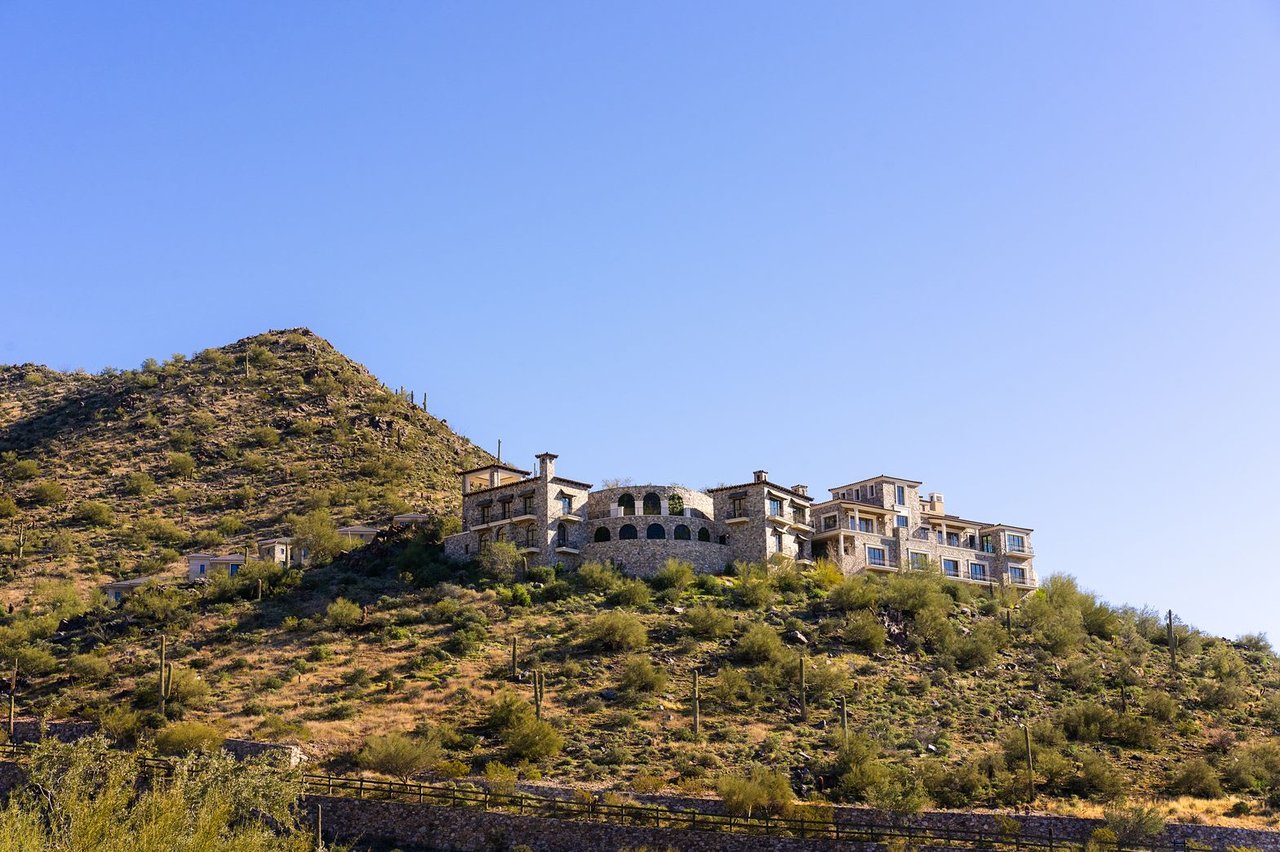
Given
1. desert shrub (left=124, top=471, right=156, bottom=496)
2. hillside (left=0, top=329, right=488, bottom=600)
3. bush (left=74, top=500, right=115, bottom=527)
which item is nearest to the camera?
hillside (left=0, top=329, right=488, bottom=600)

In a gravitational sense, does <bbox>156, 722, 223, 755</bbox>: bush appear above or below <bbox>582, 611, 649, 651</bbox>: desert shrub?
below

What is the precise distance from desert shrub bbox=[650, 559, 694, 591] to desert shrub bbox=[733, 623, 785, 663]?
9.39 metres

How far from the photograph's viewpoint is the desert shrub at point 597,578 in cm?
8331

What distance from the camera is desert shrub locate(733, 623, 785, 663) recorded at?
73.3 meters

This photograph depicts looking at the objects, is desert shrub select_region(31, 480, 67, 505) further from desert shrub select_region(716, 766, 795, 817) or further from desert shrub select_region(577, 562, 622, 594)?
desert shrub select_region(716, 766, 795, 817)

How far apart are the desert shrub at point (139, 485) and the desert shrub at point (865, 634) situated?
192 ft

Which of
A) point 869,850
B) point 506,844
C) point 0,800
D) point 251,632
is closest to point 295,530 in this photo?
point 251,632

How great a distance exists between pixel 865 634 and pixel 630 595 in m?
13.2

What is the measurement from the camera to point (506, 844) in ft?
166

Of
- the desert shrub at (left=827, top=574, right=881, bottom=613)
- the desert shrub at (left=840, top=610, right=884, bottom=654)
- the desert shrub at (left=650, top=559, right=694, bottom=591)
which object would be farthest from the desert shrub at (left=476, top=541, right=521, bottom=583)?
the desert shrub at (left=840, top=610, right=884, bottom=654)

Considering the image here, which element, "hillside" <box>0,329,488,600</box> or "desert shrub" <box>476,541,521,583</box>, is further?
"hillside" <box>0,329,488,600</box>

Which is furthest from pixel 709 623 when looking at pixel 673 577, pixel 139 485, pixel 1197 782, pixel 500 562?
pixel 139 485

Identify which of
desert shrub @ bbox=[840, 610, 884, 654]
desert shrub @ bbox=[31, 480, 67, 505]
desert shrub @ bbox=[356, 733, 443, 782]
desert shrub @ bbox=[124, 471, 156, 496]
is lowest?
desert shrub @ bbox=[356, 733, 443, 782]

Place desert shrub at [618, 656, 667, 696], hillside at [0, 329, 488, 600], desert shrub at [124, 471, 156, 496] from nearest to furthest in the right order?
desert shrub at [618, 656, 667, 696], hillside at [0, 329, 488, 600], desert shrub at [124, 471, 156, 496]
